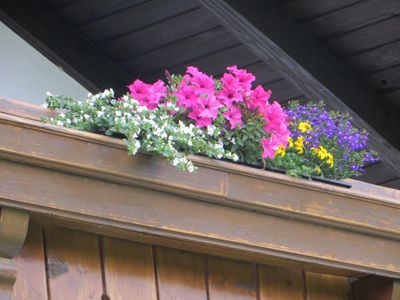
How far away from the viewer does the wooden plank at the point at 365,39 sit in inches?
195

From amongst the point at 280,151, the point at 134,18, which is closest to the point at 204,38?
the point at 134,18

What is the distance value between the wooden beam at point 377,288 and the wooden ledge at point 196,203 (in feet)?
0.16

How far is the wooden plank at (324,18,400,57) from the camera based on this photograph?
4957 mm

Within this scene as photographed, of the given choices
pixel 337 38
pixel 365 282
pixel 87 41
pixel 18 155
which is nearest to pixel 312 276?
pixel 365 282

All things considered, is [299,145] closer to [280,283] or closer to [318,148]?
[318,148]

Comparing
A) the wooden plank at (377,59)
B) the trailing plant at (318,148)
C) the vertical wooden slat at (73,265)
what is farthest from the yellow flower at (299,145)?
the wooden plank at (377,59)

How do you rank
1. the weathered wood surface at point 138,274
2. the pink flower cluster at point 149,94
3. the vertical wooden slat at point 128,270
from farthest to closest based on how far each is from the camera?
the pink flower cluster at point 149,94
the vertical wooden slat at point 128,270
the weathered wood surface at point 138,274

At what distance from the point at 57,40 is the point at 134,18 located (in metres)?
0.28

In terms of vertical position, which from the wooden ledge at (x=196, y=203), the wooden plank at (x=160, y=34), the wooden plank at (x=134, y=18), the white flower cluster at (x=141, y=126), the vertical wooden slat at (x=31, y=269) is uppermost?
the wooden plank at (x=134, y=18)

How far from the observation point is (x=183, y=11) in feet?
16.8

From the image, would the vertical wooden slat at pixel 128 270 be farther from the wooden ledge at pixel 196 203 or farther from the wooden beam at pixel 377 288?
the wooden beam at pixel 377 288

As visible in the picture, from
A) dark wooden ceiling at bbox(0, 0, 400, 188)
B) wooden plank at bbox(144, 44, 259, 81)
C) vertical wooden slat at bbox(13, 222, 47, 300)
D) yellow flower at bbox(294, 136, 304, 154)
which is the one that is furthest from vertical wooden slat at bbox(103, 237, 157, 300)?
wooden plank at bbox(144, 44, 259, 81)

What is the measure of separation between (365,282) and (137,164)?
828mm

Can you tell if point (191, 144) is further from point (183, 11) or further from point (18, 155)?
point (183, 11)
